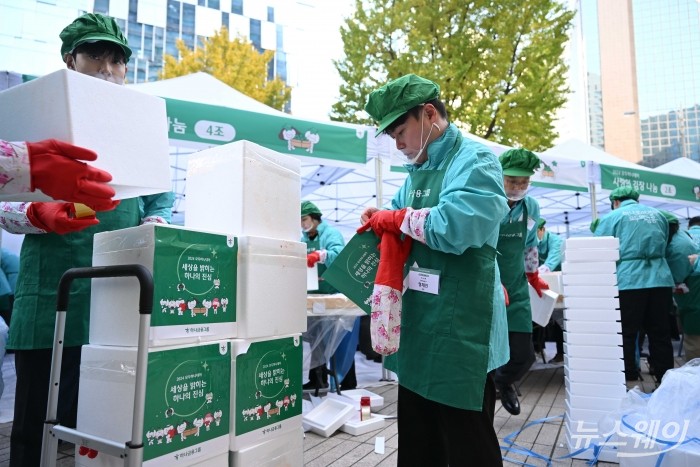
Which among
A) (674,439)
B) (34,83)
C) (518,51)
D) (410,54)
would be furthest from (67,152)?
(518,51)

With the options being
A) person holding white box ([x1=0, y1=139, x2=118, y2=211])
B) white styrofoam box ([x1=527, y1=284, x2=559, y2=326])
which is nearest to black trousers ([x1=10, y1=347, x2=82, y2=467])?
person holding white box ([x1=0, y1=139, x2=118, y2=211])

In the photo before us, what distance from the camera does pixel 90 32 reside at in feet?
5.88

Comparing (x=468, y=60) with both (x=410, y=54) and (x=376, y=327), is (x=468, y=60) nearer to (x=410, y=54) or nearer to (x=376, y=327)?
(x=410, y=54)

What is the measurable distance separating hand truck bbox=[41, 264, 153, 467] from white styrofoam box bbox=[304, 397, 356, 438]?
6.38ft

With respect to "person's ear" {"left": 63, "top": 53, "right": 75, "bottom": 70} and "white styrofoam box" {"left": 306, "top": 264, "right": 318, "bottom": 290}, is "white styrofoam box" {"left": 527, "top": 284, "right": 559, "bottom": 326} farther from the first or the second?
"person's ear" {"left": 63, "top": 53, "right": 75, "bottom": 70}

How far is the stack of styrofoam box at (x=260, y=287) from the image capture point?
1.74 metres

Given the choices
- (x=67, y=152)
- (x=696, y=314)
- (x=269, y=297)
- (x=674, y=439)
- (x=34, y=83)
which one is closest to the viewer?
(x=67, y=152)

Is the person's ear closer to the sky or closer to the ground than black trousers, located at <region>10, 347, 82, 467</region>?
closer to the sky

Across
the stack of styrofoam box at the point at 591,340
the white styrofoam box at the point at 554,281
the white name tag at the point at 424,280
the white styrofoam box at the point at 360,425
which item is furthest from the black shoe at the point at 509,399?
the white name tag at the point at 424,280

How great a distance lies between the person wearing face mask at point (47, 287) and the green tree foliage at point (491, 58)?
824cm

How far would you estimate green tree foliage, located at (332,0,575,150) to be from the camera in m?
9.47

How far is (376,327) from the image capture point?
1.57m

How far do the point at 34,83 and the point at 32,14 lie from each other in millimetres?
25868

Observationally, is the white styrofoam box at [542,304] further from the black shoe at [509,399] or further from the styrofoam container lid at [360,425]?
the styrofoam container lid at [360,425]
